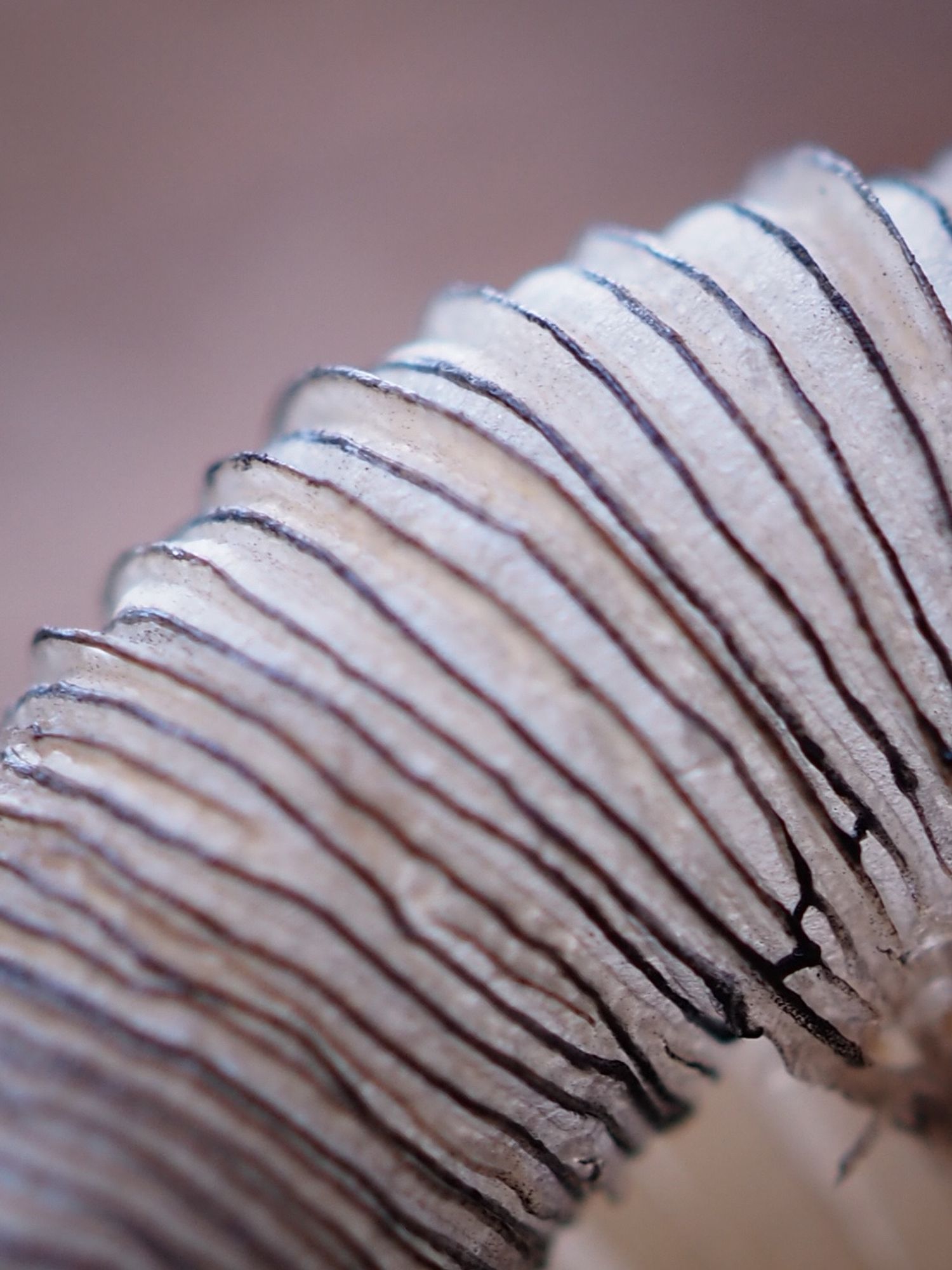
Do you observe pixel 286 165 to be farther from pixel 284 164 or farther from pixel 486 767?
pixel 486 767

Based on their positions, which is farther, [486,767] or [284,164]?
[284,164]

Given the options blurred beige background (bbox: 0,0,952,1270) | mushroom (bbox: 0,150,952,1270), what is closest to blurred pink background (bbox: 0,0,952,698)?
blurred beige background (bbox: 0,0,952,1270)

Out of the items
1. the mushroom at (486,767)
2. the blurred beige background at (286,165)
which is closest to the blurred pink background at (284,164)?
the blurred beige background at (286,165)

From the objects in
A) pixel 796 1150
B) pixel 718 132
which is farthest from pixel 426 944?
pixel 718 132

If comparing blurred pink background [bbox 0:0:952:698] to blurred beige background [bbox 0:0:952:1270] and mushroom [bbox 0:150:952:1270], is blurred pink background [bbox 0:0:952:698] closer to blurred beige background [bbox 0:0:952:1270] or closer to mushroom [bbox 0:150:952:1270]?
blurred beige background [bbox 0:0:952:1270]

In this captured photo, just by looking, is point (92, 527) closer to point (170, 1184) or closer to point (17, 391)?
point (17, 391)

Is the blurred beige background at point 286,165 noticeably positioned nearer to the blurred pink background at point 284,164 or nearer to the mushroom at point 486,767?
the blurred pink background at point 284,164

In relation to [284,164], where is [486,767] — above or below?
below

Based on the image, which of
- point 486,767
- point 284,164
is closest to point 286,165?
point 284,164
